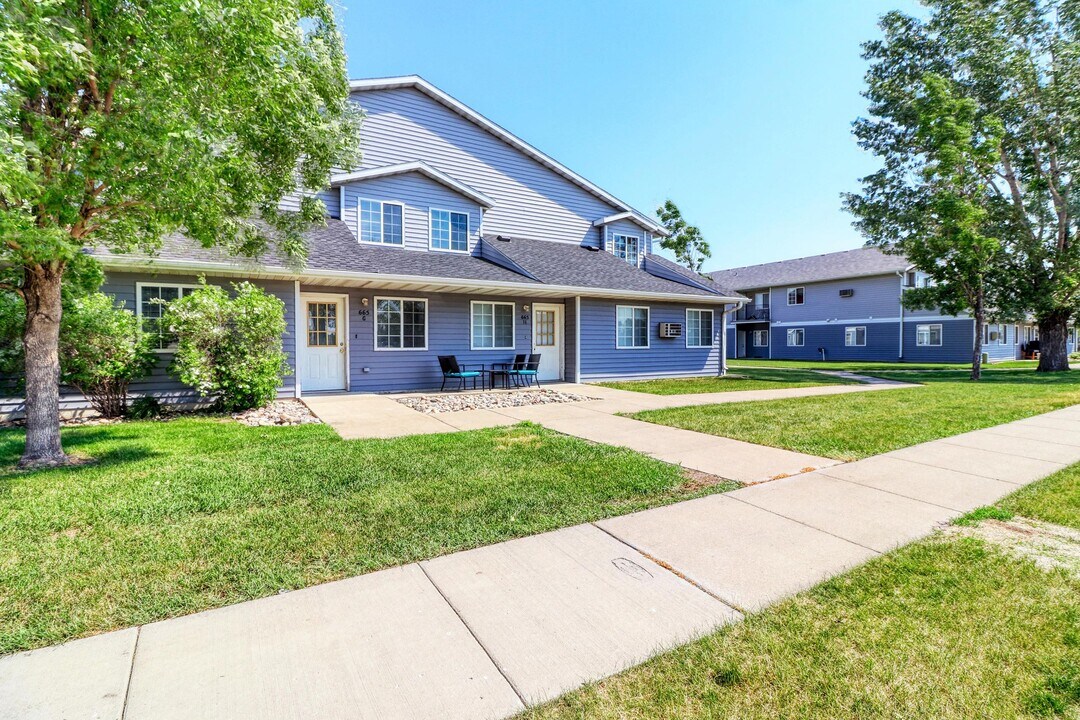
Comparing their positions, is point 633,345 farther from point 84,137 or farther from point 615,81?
point 84,137

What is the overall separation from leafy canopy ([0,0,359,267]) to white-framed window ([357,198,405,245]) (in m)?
6.80

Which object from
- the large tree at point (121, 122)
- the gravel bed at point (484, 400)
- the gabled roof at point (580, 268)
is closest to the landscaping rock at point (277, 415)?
the gravel bed at point (484, 400)

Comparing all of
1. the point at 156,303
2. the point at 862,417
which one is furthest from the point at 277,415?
the point at 862,417

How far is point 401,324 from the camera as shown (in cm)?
1170

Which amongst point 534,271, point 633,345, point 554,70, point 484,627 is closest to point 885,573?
point 484,627

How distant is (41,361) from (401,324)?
22.4ft

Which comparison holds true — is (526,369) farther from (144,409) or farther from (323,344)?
(144,409)

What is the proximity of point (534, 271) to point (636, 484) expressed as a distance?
910 centimetres

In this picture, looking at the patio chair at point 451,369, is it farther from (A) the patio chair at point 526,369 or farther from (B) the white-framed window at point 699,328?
(B) the white-framed window at point 699,328

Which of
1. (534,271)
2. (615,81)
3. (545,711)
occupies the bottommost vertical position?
(545,711)

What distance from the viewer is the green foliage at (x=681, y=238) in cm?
3147

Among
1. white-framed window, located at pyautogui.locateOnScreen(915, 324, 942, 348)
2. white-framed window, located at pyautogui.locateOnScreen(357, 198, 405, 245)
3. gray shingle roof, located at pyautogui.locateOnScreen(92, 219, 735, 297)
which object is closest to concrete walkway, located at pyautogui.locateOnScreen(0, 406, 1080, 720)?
gray shingle roof, located at pyautogui.locateOnScreen(92, 219, 735, 297)

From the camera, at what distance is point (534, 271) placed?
1277 cm

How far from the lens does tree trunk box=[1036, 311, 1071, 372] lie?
18.5m
